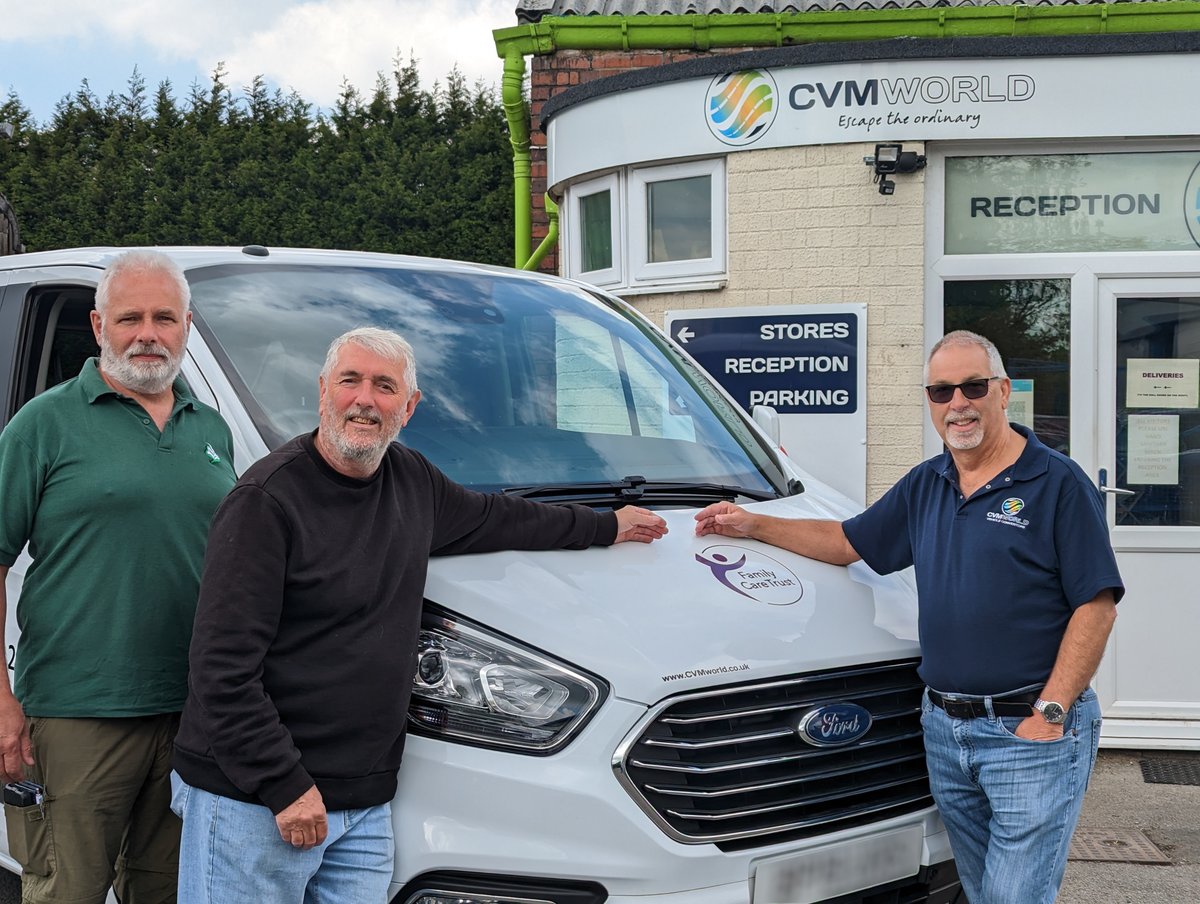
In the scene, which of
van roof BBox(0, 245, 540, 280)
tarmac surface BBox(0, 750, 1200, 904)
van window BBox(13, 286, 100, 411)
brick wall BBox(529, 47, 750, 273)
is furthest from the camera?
brick wall BBox(529, 47, 750, 273)

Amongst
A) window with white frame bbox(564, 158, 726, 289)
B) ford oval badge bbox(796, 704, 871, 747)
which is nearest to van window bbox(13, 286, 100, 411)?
ford oval badge bbox(796, 704, 871, 747)

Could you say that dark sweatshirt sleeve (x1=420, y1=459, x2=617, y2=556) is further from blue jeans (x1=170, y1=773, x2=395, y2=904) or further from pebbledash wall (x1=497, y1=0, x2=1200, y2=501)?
pebbledash wall (x1=497, y1=0, x2=1200, y2=501)

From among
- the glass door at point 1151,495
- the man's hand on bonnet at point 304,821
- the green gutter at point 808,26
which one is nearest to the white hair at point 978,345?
the man's hand on bonnet at point 304,821

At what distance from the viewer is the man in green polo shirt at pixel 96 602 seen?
2.73 metres

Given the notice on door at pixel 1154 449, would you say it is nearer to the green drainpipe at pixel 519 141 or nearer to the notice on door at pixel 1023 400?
the notice on door at pixel 1023 400

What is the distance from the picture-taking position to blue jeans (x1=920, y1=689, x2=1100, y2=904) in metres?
2.89

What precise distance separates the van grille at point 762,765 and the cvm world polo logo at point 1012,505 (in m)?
0.47

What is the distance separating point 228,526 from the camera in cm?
236

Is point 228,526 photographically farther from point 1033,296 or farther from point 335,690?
point 1033,296

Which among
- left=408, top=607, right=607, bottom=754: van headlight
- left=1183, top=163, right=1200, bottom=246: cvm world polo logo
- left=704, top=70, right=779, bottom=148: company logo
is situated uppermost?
left=704, top=70, right=779, bottom=148: company logo

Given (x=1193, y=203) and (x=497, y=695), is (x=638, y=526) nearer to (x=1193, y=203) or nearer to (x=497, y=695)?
(x=497, y=695)

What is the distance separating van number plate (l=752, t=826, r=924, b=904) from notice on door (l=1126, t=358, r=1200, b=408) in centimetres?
406

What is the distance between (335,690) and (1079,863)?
11.5 feet

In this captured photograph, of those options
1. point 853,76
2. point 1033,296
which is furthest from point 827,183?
point 1033,296
